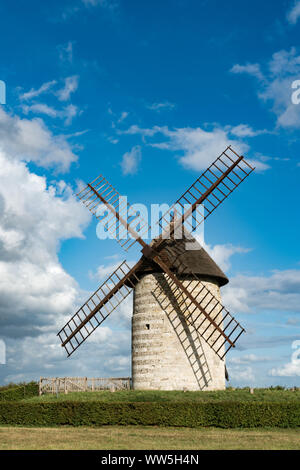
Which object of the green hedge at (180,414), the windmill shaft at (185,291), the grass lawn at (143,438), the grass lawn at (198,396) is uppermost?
the windmill shaft at (185,291)

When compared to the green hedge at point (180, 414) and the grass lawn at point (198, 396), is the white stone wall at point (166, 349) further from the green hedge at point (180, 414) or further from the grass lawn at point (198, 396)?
the green hedge at point (180, 414)

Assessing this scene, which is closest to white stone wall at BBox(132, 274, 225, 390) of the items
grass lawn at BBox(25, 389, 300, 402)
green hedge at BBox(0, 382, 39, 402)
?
grass lawn at BBox(25, 389, 300, 402)

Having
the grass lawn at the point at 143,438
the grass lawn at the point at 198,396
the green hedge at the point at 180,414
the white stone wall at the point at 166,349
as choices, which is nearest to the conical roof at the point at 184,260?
the white stone wall at the point at 166,349

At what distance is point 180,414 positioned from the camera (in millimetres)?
17953

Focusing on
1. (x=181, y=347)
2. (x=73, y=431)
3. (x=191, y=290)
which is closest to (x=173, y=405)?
(x=73, y=431)

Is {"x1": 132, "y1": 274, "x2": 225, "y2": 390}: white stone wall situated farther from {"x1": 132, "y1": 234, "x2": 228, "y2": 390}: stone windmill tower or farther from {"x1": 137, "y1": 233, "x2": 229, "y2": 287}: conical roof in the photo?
{"x1": 137, "y1": 233, "x2": 229, "y2": 287}: conical roof

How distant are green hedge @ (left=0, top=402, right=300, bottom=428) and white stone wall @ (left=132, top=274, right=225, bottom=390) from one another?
4658 mm

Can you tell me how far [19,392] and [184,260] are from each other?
1442 cm

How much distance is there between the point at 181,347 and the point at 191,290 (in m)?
2.72

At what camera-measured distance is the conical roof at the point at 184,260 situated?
78.4 ft

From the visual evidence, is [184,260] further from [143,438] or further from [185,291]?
[143,438]

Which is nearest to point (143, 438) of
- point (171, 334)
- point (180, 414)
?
point (180, 414)

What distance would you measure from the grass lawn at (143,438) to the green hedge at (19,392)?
1183cm

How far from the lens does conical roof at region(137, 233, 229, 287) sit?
78.4 feet
